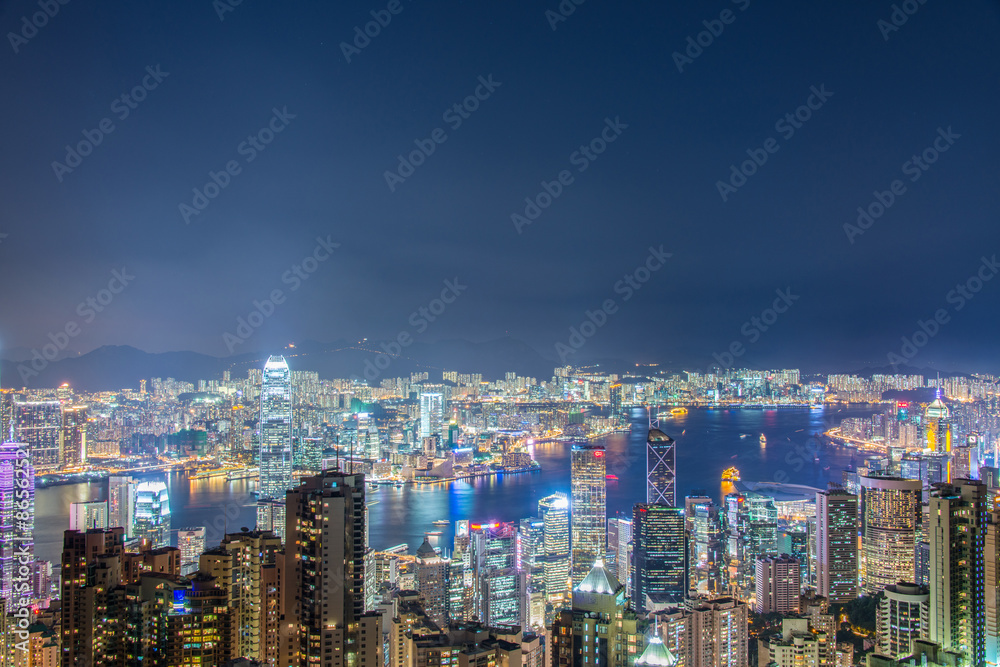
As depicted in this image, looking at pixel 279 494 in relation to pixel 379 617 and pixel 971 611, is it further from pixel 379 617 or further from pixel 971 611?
pixel 971 611

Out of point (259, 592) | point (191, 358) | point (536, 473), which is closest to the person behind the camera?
point (259, 592)

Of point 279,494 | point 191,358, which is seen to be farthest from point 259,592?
point 191,358

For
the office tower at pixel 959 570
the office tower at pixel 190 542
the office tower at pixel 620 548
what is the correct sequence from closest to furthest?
the office tower at pixel 959 570 < the office tower at pixel 190 542 < the office tower at pixel 620 548

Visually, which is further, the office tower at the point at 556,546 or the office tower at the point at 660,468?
the office tower at the point at 660,468

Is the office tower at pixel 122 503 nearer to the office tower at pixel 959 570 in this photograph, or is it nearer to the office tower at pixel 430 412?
the office tower at pixel 430 412

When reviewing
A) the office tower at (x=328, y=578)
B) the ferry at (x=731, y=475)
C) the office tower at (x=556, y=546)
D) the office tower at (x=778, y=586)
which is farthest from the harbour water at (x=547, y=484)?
the office tower at (x=328, y=578)

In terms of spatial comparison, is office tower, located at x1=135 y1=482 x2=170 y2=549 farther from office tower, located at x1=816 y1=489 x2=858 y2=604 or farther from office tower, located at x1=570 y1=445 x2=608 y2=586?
office tower, located at x1=816 y1=489 x2=858 y2=604

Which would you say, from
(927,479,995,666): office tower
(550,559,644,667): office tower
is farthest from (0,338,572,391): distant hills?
(927,479,995,666): office tower

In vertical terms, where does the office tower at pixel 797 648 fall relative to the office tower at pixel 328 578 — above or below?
below

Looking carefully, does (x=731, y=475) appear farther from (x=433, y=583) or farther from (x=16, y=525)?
(x=16, y=525)
